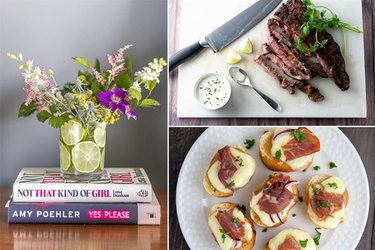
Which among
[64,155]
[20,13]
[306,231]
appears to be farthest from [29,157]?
[306,231]

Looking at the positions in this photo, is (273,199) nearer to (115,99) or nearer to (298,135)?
(298,135)

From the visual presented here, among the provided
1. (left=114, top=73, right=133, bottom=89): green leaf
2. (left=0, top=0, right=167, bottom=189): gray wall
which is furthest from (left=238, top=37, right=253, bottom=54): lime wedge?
(left=0, top=0, right=167, bottom=189): gray wall

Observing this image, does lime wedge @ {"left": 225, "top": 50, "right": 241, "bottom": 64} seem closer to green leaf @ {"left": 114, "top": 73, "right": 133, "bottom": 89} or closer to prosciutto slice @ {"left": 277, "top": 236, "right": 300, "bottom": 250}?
green leaf @ {"left": 114, "top": 73, "right": 133, "bottom": 89}

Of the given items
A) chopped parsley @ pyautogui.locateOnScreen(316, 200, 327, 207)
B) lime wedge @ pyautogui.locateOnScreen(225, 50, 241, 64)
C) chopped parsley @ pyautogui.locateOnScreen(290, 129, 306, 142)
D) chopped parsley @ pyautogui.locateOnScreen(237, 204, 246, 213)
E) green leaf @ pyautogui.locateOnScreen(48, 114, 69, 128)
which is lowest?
chopped parsley @ pyautogui.locateOnScreen(237, 204, 246, 213)

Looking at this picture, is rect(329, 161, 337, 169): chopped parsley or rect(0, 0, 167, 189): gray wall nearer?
rect(329, 161, 337, 169): chopped parsley

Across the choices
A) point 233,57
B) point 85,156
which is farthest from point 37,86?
point 233,57

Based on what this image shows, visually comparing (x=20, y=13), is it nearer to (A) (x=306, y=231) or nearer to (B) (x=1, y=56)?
(B) (x=1, y=56)
